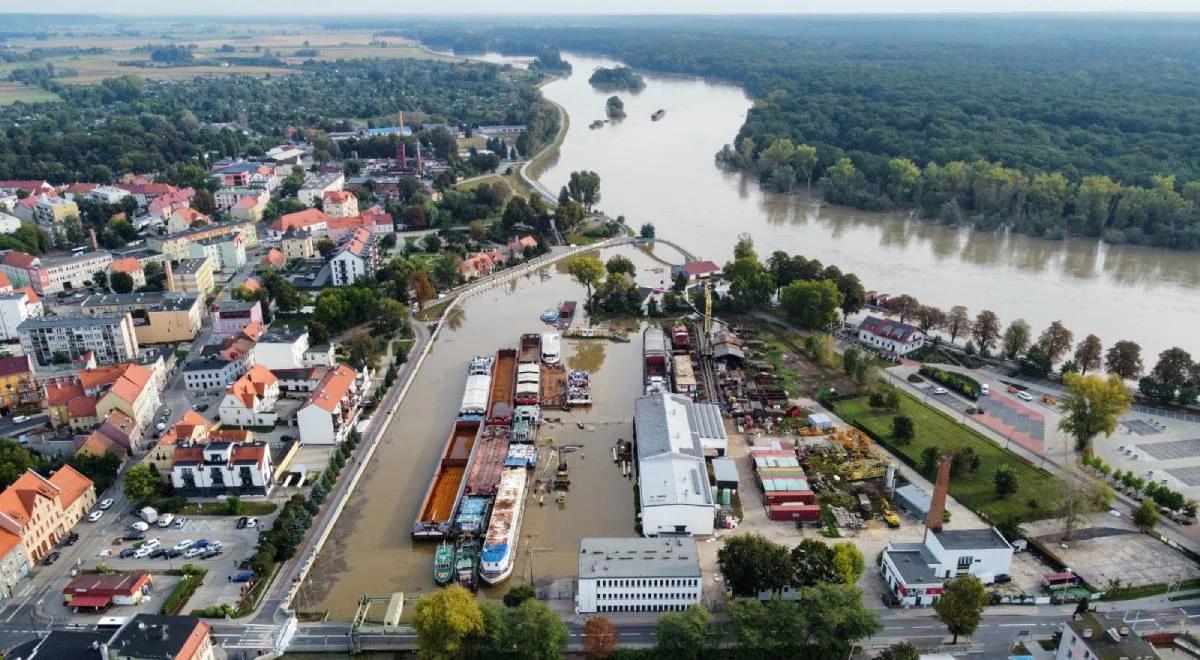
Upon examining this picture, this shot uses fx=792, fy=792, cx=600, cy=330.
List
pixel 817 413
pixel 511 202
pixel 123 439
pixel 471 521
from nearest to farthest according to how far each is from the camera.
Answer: pixel 471 521, pixel 123 439, pixel 817 413, pixel 511 202

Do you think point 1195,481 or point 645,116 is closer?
point 1195,481

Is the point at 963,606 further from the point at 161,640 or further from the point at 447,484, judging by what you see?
the point at 161,640

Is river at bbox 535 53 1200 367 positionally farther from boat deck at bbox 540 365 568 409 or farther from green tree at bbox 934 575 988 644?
green tree at bbox 934 575 988 644

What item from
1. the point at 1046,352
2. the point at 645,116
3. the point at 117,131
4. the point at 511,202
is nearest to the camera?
the point at 1046,352

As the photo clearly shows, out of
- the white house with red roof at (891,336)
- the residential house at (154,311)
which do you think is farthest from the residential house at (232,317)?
the white house with red roof at (891,336)

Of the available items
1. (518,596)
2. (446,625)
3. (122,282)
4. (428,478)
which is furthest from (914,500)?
(122,282)

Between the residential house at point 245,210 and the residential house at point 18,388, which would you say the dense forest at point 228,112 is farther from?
the residential house at point 18,388

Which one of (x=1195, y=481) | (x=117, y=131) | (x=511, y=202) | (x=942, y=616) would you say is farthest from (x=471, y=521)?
(x=117, y=131)

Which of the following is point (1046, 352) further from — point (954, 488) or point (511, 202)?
point (511, 202)
